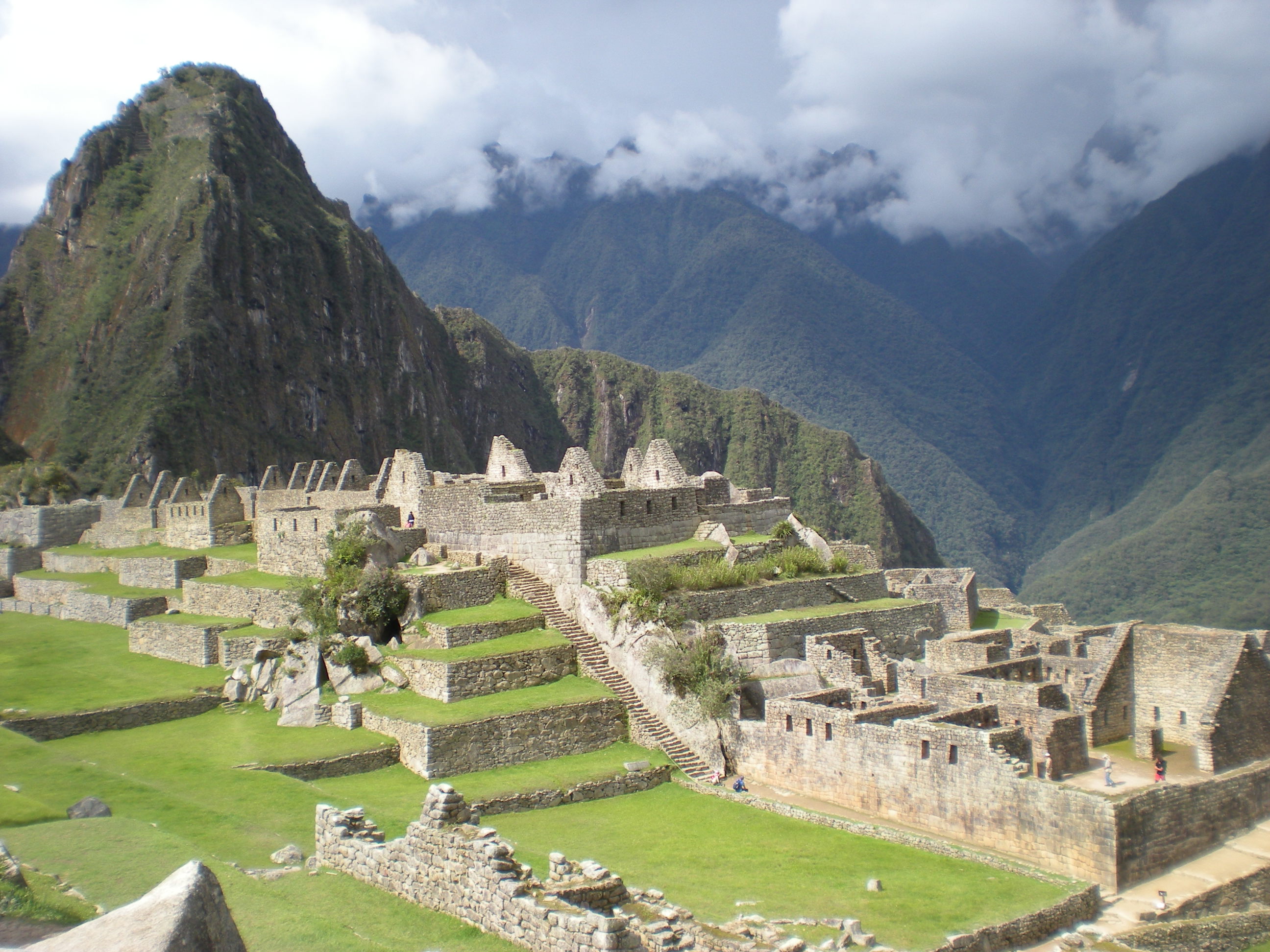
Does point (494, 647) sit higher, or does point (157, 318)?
point (157, 318)

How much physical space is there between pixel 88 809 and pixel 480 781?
6.57m

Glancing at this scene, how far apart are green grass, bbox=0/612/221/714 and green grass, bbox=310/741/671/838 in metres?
7.24

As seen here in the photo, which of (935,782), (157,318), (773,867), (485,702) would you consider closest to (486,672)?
(485,702)

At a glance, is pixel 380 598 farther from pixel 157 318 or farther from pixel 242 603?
pixel 157 318

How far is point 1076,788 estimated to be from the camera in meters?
15.3

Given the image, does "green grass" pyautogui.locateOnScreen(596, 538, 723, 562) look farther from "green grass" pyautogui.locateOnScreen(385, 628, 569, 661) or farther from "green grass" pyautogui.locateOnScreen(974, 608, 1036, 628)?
"green grass" pyautogui.locateOnScreen(974, 608, 1036, 628)

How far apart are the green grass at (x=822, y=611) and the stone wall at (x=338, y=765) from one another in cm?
748

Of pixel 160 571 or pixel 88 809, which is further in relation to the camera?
pixel 160 571

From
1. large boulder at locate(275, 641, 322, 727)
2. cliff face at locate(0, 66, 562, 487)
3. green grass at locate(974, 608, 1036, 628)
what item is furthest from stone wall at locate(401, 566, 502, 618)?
cliff face at locate(0, 66, 562, 487)

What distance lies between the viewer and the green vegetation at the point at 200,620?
88.8 feet

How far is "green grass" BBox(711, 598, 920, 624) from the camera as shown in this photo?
2266 cm

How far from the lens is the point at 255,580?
94.9ft

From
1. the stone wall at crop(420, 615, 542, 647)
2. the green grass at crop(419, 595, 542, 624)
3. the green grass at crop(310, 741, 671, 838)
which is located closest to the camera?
the green grass at crop(310, 741, 671, 838)

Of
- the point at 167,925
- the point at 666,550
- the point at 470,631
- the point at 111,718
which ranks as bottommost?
the point at 111,718
